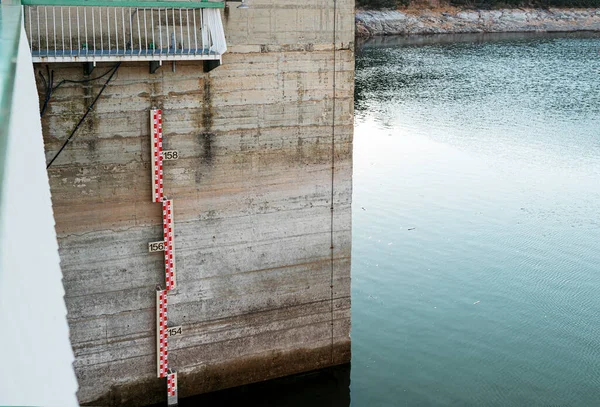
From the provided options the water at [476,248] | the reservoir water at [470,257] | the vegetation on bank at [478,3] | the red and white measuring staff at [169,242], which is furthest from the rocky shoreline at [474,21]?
the red and white measuring staff at [169,242]

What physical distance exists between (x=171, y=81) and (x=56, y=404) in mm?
7367

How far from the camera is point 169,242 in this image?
358 inches

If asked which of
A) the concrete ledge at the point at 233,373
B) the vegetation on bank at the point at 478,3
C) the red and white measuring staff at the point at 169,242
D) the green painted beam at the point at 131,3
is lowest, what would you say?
the concrete ledge at the point at 233,373

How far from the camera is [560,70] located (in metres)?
37.6

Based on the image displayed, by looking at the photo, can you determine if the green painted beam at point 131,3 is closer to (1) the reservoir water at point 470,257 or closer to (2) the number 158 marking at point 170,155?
(2) the number 158 marking at point 170,155

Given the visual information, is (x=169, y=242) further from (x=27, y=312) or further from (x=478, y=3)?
(x=478, y=3)

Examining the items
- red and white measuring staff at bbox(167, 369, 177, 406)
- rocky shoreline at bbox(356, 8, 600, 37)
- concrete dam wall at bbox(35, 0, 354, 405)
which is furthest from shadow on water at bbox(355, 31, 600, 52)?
red and white measuring staff at bbox(167, 369, 177, 406)

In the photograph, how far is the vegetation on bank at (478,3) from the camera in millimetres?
60906

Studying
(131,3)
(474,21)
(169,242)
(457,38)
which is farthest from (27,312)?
(474,21)

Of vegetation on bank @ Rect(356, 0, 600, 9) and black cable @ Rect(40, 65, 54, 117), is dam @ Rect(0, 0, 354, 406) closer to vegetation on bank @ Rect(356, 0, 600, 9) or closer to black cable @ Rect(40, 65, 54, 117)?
black cable @ Rect(40, 65, 54, 117)

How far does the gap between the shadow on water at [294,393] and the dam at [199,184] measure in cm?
16

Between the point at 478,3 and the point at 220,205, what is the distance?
196 ft

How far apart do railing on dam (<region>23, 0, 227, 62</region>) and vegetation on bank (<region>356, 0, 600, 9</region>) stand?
53234mm

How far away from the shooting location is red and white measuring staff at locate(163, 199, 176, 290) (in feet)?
29.6
